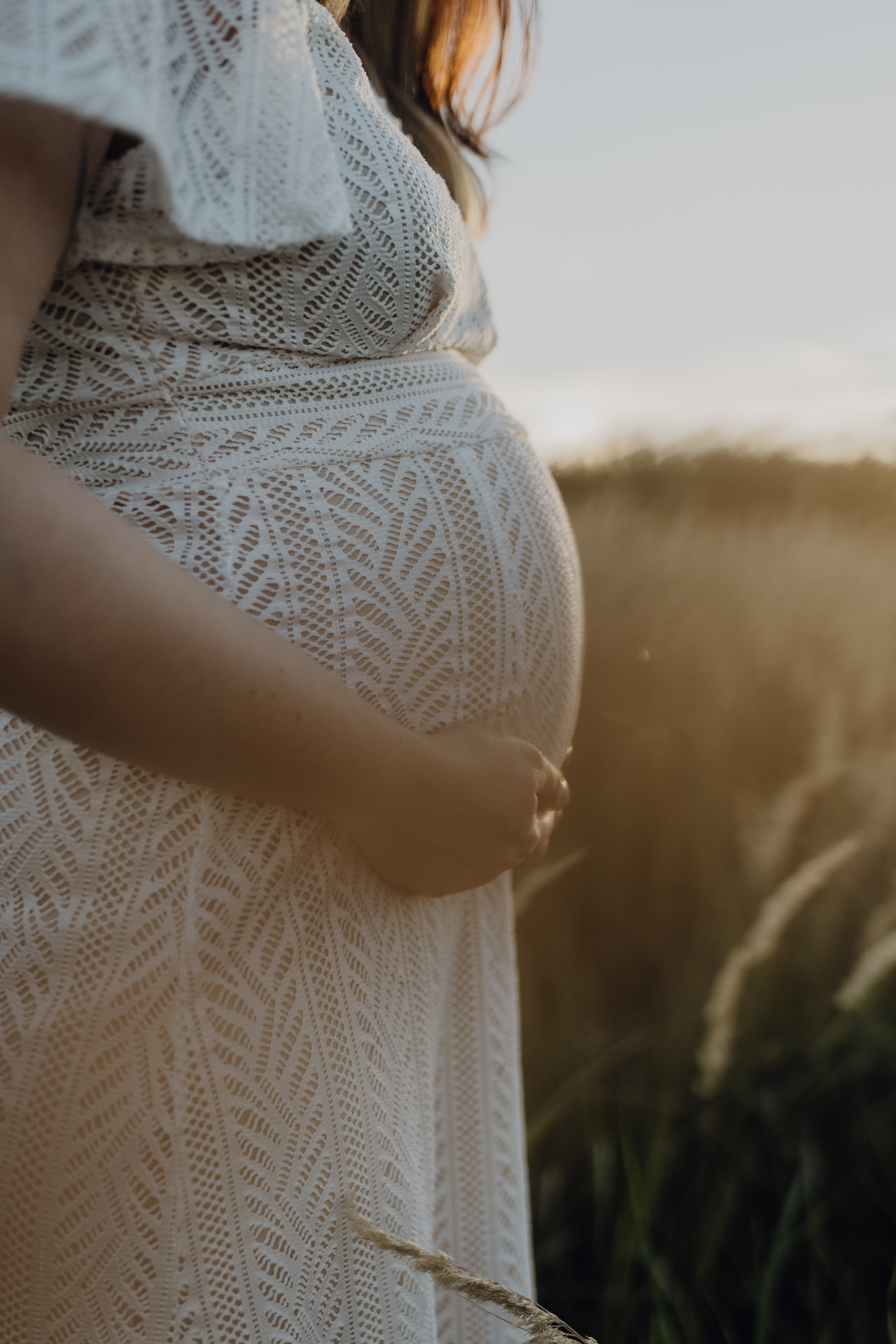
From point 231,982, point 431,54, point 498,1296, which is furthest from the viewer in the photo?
point 431,54

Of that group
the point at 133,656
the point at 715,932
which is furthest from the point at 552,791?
the point at 715,932

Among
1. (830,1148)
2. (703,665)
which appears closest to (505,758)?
(703,665)

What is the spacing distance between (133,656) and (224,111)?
0.29 metres

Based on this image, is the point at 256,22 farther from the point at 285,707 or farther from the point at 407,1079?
the point at 407,1079

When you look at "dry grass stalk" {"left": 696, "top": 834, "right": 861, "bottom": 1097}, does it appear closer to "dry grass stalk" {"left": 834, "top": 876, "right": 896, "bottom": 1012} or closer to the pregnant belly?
"dry grass stalk" {"left": 834, "top": 876, "right": 896, "bottom": 1012}

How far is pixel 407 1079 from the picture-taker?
2.26ft

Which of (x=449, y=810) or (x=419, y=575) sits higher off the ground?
(x=419, y=575)

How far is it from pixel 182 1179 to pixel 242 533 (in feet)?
1.27

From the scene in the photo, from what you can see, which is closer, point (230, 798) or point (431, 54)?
point (230, 798)

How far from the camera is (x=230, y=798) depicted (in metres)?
0.58

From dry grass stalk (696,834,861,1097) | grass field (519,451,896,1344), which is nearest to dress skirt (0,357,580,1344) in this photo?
dry grass stalk (696,834,861,1097)

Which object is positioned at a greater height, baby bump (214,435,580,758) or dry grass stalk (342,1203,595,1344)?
baby bump (214,435,580,758)

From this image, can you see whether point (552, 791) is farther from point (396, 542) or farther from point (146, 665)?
point (146, 665)

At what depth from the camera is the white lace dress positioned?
522 mm
